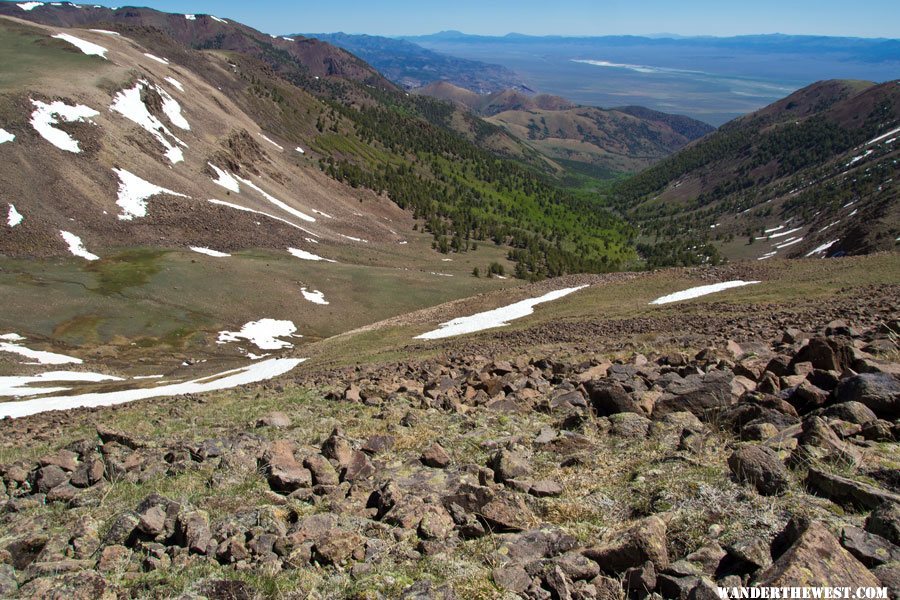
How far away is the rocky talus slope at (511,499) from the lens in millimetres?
5320

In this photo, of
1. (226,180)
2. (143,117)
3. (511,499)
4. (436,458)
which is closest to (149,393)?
(436,458)

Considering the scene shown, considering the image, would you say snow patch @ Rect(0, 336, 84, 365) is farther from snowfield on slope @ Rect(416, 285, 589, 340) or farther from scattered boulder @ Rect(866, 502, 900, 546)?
scattered boulder @ Rect(866, 502, 900, 546)

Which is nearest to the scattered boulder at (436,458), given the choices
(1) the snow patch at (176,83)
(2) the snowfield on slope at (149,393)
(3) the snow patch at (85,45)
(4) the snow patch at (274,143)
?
(2) the snowfield on slope at (149,393)

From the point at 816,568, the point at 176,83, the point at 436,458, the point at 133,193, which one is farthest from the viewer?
the point at 176,83

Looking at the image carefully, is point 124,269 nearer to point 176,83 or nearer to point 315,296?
point 315,296

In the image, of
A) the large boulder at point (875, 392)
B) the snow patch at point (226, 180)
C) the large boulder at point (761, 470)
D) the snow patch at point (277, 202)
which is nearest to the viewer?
the large boulder at point (761, 470)

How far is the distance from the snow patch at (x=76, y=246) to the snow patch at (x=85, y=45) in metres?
56.0

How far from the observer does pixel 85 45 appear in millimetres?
100875

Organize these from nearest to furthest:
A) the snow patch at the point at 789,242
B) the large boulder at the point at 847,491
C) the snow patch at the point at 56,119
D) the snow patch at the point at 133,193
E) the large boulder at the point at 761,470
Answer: the large boulder at the point at 847,491 → the large boulder at the point at 761,470 → the snow patch at the point at 133,193 → the snow patch at the point at 56,119 → the snow patch at the point at 789,242

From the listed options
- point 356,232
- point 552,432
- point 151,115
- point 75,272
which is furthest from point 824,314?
point 151,115

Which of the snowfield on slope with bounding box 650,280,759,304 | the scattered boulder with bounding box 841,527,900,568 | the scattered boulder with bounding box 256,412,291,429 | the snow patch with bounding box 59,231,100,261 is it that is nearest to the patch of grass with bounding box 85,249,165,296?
the snow patch with bounding box 59,231,100,261

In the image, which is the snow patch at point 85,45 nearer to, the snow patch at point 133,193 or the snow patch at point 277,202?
the snow patch at point 277,202

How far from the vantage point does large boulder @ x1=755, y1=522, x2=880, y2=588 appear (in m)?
4.45

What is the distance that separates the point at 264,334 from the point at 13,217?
2923cm
